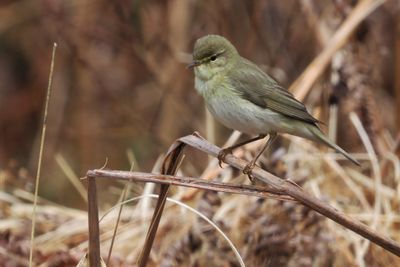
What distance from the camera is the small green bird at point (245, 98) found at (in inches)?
111

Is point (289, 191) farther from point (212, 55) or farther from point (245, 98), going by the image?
point (212, 55)

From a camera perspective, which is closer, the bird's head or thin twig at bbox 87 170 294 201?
thin twig at bbox 87 170 294 201

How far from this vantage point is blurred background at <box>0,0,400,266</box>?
416 centimetres

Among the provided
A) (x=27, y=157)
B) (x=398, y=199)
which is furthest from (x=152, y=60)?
(x=398, y=199)

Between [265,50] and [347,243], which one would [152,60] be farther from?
[347,243]

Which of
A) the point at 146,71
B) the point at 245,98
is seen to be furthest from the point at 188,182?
the point at 146,71

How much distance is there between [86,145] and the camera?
599 centimetres

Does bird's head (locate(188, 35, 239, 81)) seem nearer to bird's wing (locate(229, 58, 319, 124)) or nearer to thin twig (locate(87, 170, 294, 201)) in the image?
bird's wing (locate(229, 58, 319, 124))

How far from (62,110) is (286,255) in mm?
3302

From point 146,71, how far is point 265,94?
2.69 m

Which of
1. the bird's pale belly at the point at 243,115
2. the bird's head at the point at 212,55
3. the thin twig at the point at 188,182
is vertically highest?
the bird's head at the point at 212,55

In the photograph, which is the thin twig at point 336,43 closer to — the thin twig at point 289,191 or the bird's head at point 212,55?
the bird's head at point 212,55

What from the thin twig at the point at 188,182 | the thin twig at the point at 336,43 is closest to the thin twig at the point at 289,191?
the thin twig at the point at 188,182

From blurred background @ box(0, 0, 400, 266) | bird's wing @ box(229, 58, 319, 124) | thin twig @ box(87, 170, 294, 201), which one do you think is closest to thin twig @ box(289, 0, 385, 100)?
blurred background @ box(0, 0, 400, 266)
